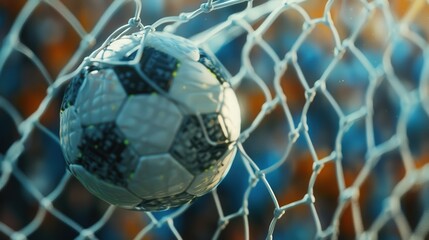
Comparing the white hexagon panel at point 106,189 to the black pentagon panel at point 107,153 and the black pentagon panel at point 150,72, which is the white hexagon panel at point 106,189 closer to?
the black pentagon panel at point 107,153

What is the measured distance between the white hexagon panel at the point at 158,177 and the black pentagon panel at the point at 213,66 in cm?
12

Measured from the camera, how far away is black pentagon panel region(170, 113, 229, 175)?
24.2 inches

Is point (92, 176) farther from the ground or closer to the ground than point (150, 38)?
closer to the ground

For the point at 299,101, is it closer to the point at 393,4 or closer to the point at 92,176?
the point at 393,4

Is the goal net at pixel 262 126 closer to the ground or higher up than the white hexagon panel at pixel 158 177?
closer to the ground

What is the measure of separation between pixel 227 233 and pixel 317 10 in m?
0.89

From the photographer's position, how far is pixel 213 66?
0.68 metres

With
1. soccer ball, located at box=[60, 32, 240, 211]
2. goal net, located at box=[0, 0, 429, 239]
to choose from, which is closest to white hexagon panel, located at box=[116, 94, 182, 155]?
soccer ball, located at box=[60, 32, 240, 211]

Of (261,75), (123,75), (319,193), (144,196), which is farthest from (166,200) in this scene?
(319,193)

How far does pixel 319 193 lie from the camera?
211 centimetres

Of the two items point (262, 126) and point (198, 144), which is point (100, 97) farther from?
point (262, 126)

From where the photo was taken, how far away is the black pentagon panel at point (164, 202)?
0.66 meters

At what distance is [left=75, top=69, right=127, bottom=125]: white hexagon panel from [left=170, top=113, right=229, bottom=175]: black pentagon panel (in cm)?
7

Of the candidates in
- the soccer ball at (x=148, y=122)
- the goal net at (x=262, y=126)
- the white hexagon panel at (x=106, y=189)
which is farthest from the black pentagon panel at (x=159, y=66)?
the goal net at (x=262, y=126)
